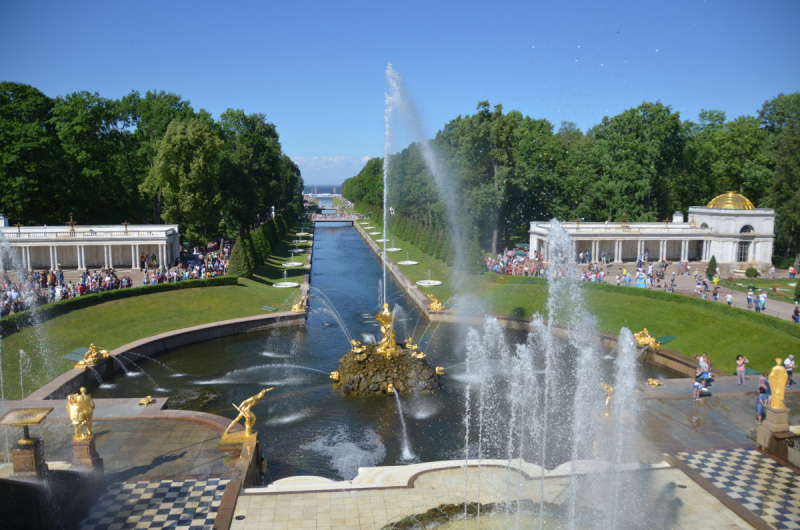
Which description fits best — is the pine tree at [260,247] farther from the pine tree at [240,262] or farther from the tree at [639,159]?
the tree at [639,159]

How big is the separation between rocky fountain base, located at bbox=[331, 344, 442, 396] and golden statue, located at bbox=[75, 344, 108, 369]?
411 inches

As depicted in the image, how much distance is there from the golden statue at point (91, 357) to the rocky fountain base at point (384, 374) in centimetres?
1044

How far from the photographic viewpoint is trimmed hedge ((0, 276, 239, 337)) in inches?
1088

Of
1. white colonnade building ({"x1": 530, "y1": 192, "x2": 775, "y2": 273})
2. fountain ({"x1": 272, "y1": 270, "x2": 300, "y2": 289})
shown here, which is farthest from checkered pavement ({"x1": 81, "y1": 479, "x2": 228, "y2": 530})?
white colonnade building ({"x1": 530, "y1": 192, "x2": 775, "y2": 273})

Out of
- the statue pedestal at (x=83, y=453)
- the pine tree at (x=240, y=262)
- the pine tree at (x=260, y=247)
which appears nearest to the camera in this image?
the statue pedestal at (x=83, y=453)

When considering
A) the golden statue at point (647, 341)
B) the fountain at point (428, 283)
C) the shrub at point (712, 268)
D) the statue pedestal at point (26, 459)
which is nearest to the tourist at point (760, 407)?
the golden statue at point (647, 341)

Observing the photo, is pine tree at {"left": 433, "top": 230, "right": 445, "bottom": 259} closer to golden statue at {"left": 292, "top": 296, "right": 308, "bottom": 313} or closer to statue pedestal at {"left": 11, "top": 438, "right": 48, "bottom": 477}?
golden statue at {"left": 292, "top": 296, "right": 308, "bottom": 313}

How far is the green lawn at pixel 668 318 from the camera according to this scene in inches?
1086

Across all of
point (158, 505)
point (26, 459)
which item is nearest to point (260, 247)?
point (158, 505)

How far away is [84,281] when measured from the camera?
38.4 metres

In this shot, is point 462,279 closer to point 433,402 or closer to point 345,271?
point 345,271

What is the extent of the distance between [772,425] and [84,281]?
3855cm

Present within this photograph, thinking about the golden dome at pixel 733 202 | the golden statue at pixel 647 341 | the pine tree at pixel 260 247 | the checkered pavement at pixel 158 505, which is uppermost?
the golden dome at pixel 733 202

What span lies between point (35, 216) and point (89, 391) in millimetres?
35332
